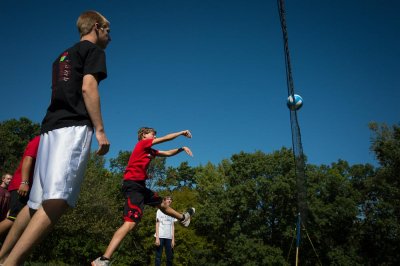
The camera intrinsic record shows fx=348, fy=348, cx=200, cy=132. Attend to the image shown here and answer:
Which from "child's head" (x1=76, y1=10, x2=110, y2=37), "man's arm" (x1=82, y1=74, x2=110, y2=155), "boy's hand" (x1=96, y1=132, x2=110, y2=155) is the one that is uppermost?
"child's head" (x1=76, y1=10, x2=110, y2=37)

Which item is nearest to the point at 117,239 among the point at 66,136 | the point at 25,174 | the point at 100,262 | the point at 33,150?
the point at 100,262

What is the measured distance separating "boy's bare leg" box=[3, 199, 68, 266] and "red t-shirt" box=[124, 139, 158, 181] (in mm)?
2837

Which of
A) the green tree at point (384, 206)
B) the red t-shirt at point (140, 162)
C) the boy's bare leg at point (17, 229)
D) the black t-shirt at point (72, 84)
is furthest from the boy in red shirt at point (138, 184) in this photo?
the green tree at point (384, 206)

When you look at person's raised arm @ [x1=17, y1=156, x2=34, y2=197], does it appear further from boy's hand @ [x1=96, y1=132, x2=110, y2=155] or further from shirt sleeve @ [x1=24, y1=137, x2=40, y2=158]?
boy's hand @ [x1=96, y1=132, x2=110, y2=155]

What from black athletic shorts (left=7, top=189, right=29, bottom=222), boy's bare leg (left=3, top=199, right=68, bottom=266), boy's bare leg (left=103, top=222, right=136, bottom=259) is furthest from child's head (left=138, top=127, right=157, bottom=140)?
boy's bare leg (left=3, top=199, right=68, bottom=266)

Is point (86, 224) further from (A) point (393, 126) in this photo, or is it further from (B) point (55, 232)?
(A) point (393, 126)

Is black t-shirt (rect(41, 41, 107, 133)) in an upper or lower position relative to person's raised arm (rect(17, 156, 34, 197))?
upper

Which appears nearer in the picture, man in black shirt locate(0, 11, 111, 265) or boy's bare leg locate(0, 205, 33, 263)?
man in black shirt locate(0, 11, 111, 265)

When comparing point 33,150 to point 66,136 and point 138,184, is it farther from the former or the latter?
point 66,136

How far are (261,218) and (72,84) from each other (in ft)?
115

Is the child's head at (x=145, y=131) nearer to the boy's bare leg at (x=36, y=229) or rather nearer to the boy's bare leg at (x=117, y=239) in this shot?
the boy's bare leg at (x=117, y=239)

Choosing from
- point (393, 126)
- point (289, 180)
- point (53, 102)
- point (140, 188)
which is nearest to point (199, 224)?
point (289, 180)

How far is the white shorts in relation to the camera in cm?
220

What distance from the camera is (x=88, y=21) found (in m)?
2.82
